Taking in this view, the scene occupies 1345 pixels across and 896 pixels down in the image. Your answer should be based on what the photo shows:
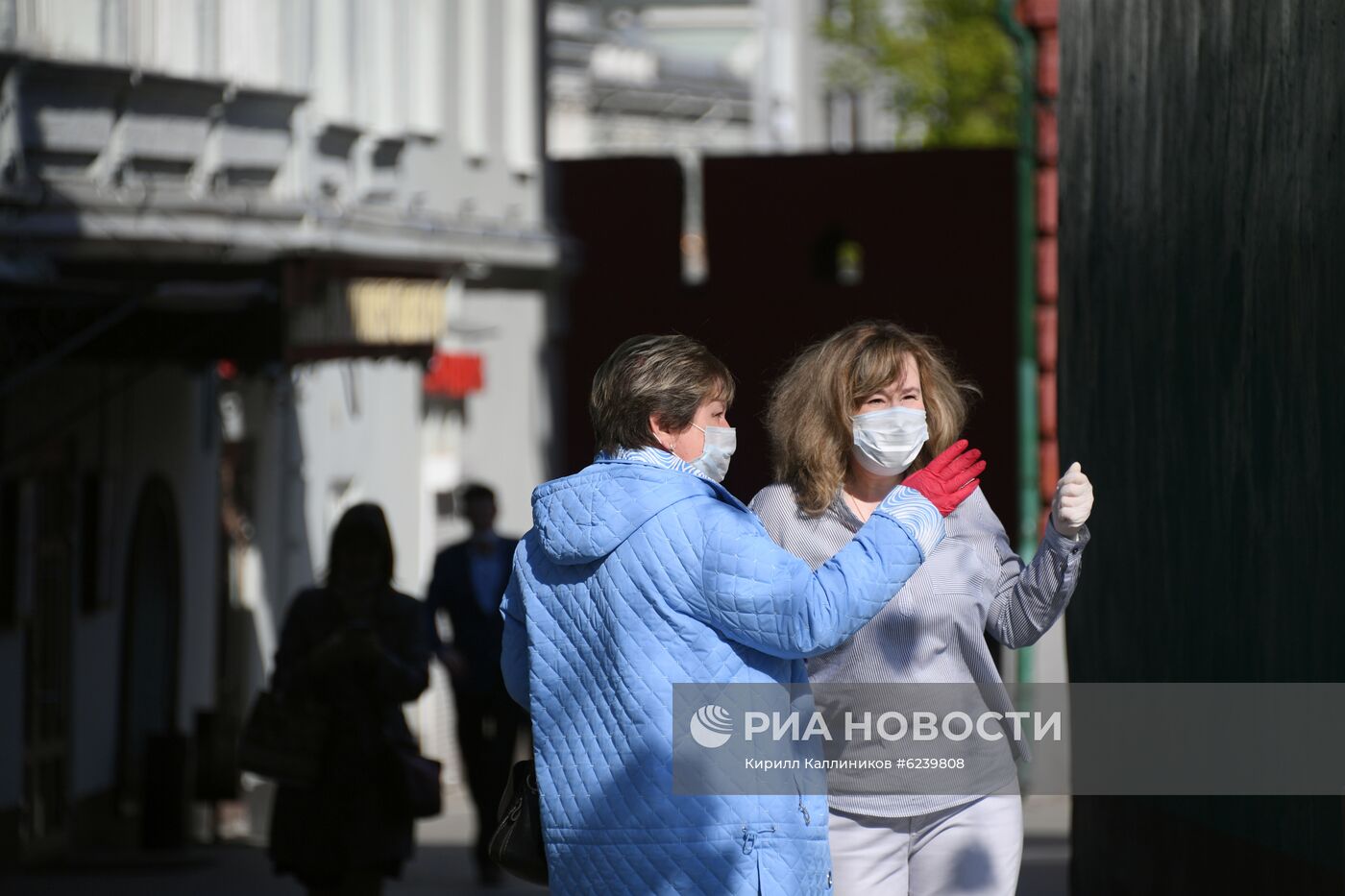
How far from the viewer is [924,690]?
515cm

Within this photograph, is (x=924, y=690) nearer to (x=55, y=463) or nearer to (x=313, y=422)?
(x=55, y=463)

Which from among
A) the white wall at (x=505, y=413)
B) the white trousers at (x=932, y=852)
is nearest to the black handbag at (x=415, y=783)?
the white trousers at (x=932, y=852)

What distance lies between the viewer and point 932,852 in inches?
204

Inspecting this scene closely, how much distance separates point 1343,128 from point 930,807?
5.92 feet

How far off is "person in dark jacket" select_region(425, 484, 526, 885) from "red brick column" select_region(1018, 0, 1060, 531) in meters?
6.15

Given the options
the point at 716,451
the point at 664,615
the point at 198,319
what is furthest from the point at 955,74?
the point at 664,615

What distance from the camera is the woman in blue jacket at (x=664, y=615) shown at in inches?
175

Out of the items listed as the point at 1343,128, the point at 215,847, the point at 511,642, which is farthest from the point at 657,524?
the point at 215,847

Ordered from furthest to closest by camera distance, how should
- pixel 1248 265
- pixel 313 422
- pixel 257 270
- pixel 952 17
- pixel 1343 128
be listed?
pixel 952 17
pixel 313 422
pixel 257 270
pixel 1248 265
pixel 1343 128

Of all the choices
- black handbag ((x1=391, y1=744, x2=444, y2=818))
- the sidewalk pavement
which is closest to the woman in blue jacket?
black handbag ((x1=391, y1=744, x2=444, y2=818))

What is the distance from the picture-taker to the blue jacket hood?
15.0 feet

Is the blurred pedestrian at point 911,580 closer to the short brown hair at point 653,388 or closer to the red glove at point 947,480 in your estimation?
the red glove at point 947,480

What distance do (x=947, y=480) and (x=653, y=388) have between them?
58cm

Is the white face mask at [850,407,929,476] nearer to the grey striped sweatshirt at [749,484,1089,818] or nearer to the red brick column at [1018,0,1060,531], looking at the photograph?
the grey striped sweatshirt at [749,484,1089,818]
